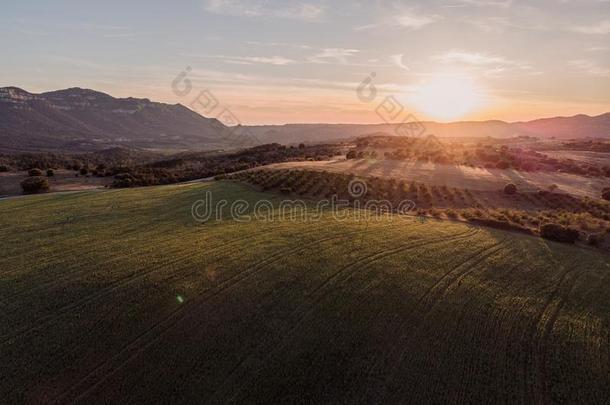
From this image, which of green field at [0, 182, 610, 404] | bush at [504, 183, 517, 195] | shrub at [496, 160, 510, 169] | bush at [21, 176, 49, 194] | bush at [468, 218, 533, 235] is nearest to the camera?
green field at [0, 182, 610, 404]

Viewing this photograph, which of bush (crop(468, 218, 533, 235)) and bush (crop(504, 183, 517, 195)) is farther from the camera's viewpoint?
bush (crop(504, 183, 517, 195))

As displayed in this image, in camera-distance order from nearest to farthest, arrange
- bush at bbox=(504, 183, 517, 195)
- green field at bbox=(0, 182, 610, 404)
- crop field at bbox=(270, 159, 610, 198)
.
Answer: green field at bbox=(0, 182, 610, 404) → bush at bbox=(504, 183, 517, 195) → crop field at bbox=(270, 159, 610, 198)

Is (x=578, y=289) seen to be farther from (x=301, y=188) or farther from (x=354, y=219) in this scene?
(x=301, y=188)

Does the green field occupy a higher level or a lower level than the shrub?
lower

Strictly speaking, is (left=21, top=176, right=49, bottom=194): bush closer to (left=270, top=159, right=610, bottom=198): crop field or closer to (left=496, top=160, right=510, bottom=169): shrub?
(left=270, top=159, right=610, bottom=198): crop field

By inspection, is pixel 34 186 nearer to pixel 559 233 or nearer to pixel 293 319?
pixel 293 319

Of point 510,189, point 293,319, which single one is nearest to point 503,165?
point 510,189

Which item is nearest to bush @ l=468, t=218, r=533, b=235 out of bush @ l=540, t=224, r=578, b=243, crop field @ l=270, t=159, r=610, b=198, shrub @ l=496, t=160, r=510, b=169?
bush @ l=540, t=224, r=578, b=243
